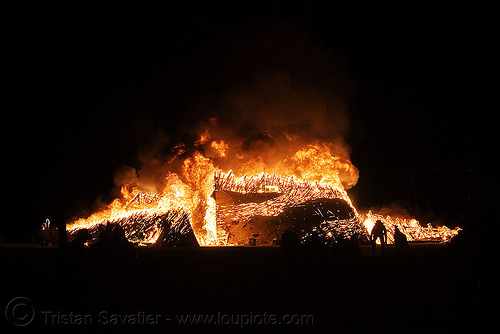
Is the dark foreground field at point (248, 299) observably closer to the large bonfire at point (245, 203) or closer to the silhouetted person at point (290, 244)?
the silhouetted person at point (290, 244)

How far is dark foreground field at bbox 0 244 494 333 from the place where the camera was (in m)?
6.26

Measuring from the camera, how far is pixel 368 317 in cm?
683

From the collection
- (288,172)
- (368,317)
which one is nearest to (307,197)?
(288,172)

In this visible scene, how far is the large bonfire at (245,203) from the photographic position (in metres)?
25.5

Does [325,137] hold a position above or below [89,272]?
above

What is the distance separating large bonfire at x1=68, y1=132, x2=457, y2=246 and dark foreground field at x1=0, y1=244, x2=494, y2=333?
13.8m

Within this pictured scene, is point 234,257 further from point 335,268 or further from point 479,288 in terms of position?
point 479,288

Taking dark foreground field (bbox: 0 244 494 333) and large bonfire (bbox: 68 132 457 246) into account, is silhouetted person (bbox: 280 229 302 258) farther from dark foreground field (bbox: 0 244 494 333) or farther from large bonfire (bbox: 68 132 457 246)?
large bonfire (bbox: 68 132 457 246)

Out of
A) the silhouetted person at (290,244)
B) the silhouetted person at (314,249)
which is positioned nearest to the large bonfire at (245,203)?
the silhouetted person at (314,249)

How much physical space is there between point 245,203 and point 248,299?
18.8 metres

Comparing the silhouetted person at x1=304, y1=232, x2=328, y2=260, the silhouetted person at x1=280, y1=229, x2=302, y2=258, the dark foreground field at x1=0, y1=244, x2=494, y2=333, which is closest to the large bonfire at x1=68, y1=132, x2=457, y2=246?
the silhouetted person at x1=304, y1=232, x2=328, y2=260

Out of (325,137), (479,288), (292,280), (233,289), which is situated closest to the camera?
(479,288)

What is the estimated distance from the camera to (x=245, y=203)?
26.9 m

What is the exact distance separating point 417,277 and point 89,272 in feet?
27.2
